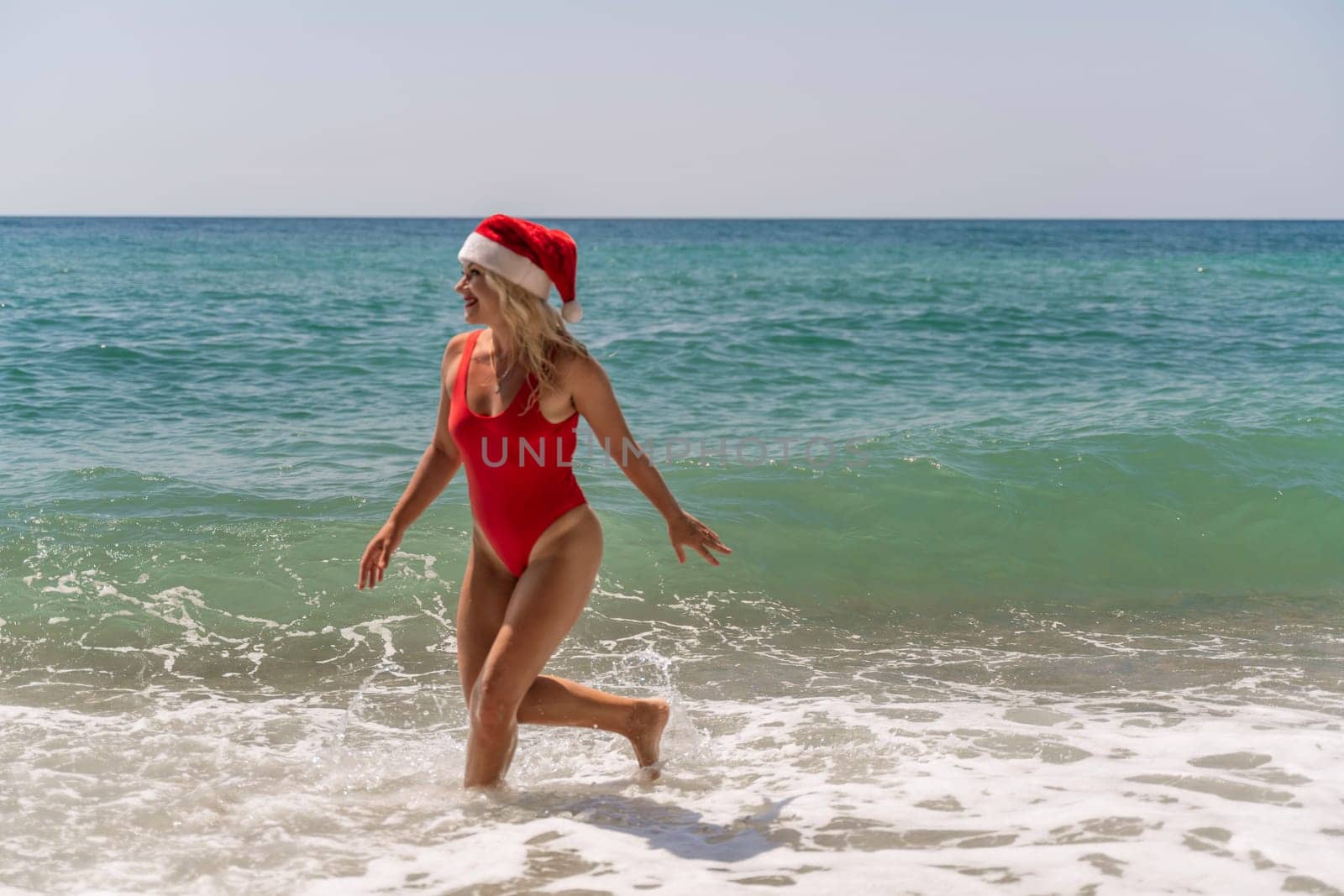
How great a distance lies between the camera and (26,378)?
41.5 ft

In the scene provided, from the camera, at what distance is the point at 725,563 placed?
698 cm

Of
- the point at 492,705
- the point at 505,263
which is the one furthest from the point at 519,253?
the point at 492,705

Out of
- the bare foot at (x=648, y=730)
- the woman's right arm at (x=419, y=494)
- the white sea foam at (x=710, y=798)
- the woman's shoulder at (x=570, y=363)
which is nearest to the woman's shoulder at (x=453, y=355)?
the woman's right arm at (x=419, y=494)

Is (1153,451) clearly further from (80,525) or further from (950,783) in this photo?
(80,525)

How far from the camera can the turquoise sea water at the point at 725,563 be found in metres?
4.50

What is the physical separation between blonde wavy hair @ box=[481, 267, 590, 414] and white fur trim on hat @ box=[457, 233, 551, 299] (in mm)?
23

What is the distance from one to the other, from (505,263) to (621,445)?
2.15 feet

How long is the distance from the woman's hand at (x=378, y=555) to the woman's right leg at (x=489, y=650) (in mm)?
292

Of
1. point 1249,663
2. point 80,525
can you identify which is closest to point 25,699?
point 80,525

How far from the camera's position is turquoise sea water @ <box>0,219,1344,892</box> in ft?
14.8

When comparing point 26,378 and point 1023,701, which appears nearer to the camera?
point 1023,701

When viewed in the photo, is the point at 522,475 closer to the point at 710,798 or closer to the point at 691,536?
the point at 691,536

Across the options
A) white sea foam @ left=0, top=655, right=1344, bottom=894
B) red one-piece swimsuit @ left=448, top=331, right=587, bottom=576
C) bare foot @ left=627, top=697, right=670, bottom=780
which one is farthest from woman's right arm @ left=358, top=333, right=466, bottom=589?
bare foot @ left=627, top=697, right=670, bottom=780

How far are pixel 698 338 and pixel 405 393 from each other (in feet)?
18.8
